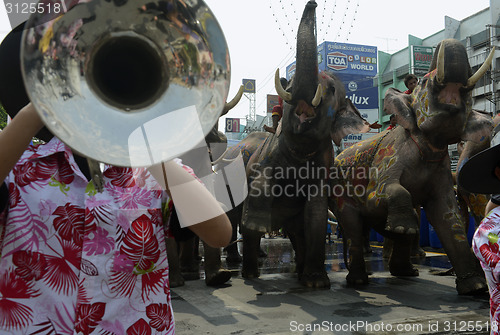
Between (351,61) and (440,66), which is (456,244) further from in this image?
(351,61)

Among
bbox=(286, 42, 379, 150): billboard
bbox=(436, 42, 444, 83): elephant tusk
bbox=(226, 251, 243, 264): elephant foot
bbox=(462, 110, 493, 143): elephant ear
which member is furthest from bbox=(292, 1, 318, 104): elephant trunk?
bbox=(286, 42, 379, 150): billboard

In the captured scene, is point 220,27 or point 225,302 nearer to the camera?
point 220,27

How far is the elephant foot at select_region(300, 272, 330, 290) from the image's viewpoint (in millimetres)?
5727

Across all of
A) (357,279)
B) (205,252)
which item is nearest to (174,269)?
(205,252)

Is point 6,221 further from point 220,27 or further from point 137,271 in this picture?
point 220,27

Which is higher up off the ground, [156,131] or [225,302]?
[156,131]

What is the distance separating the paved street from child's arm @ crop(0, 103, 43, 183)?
2742 millimetres

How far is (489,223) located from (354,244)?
13.7 feet

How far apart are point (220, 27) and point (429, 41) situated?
37196 mm

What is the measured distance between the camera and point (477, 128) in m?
5.21

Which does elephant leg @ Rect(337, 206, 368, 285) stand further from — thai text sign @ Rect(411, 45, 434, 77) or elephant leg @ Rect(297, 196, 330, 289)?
thai text sign @ Rect(411, 45, 434, 77)

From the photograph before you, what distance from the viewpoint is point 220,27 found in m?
1.54

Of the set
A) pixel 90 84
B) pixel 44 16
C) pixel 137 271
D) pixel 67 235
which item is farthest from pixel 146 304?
pixel 44 16

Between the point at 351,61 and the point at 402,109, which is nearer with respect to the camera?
the point at 402,109
